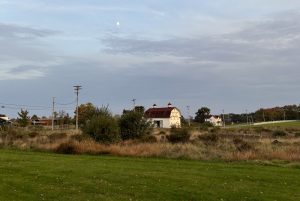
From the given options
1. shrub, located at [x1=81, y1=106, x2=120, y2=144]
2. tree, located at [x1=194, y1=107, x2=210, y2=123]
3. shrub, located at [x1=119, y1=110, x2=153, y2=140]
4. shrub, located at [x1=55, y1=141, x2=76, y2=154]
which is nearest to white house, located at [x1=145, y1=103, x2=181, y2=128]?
tree, located at [x1=194, y1=107, x2=210, y2=123]

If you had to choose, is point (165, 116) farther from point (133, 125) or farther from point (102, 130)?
point (102, 130)

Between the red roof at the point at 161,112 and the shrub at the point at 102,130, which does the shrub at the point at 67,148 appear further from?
the red roof at the point at 161,112

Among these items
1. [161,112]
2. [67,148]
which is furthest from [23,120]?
[67,148]

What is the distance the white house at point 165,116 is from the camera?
244 feet

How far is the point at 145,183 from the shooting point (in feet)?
29.3

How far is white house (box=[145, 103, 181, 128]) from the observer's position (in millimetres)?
74312

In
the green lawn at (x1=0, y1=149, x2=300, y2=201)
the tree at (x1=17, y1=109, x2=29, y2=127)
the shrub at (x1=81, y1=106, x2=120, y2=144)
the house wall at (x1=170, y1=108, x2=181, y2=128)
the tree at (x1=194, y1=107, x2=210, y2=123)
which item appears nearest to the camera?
the green lawn at (x1=0, y1=149, x2=300, y2=201)

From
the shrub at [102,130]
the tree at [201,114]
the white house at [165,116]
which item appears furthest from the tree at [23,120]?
the tree at [201,114]

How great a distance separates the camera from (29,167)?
11453mm

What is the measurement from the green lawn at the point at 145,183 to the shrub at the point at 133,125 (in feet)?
51.1

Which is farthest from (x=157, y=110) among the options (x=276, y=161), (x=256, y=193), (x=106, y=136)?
(x=256, y=193)

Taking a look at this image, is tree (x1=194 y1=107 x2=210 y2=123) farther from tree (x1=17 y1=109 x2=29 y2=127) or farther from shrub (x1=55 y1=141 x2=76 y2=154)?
shrub (x1=55 y1=141 x2=76 y2=154)

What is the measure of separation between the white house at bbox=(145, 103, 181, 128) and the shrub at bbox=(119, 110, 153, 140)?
147ft

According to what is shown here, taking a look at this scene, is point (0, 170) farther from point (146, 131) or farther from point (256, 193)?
point (146, 131)
